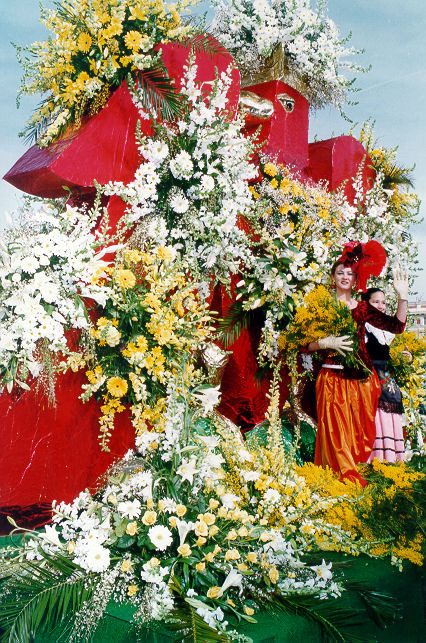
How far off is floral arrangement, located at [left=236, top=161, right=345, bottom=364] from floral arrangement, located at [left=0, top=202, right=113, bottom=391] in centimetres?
146

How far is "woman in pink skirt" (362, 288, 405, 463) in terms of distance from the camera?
4465 millimetres

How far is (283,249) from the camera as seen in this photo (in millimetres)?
4297

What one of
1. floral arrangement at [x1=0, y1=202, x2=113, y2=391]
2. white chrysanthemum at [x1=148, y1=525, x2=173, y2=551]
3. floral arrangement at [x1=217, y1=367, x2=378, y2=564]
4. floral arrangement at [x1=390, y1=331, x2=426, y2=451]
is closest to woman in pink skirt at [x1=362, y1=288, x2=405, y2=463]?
floral arrangement at [x1=390, y1=331, x2=426, y2=451]

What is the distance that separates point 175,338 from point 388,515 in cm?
156

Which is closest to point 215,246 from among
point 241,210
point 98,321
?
point 241,210

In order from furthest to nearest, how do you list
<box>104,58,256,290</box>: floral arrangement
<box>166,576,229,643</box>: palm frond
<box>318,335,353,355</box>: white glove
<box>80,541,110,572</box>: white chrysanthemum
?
<box>318,335,353,355</box>: white glove → <box>104,58,256,290</box>: floral arrangement → <box>80,541,110,572</box>: white chrysanthemum → <box>166,576,229,643</box>: palm frond

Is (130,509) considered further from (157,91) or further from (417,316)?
(417,316)

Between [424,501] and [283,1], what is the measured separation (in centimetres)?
425

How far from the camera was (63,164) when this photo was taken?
11.3ft

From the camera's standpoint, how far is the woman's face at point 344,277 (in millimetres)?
4309

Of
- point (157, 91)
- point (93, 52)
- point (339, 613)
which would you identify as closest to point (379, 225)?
point (157, 91)

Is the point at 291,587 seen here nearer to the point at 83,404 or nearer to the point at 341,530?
the point at 341,530

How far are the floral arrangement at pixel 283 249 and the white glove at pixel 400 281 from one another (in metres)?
0.60

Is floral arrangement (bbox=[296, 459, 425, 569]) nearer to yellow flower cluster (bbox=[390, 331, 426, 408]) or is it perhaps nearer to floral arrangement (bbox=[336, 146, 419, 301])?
yellow flower cluster (bbox=[390, 331, 426, 408])
